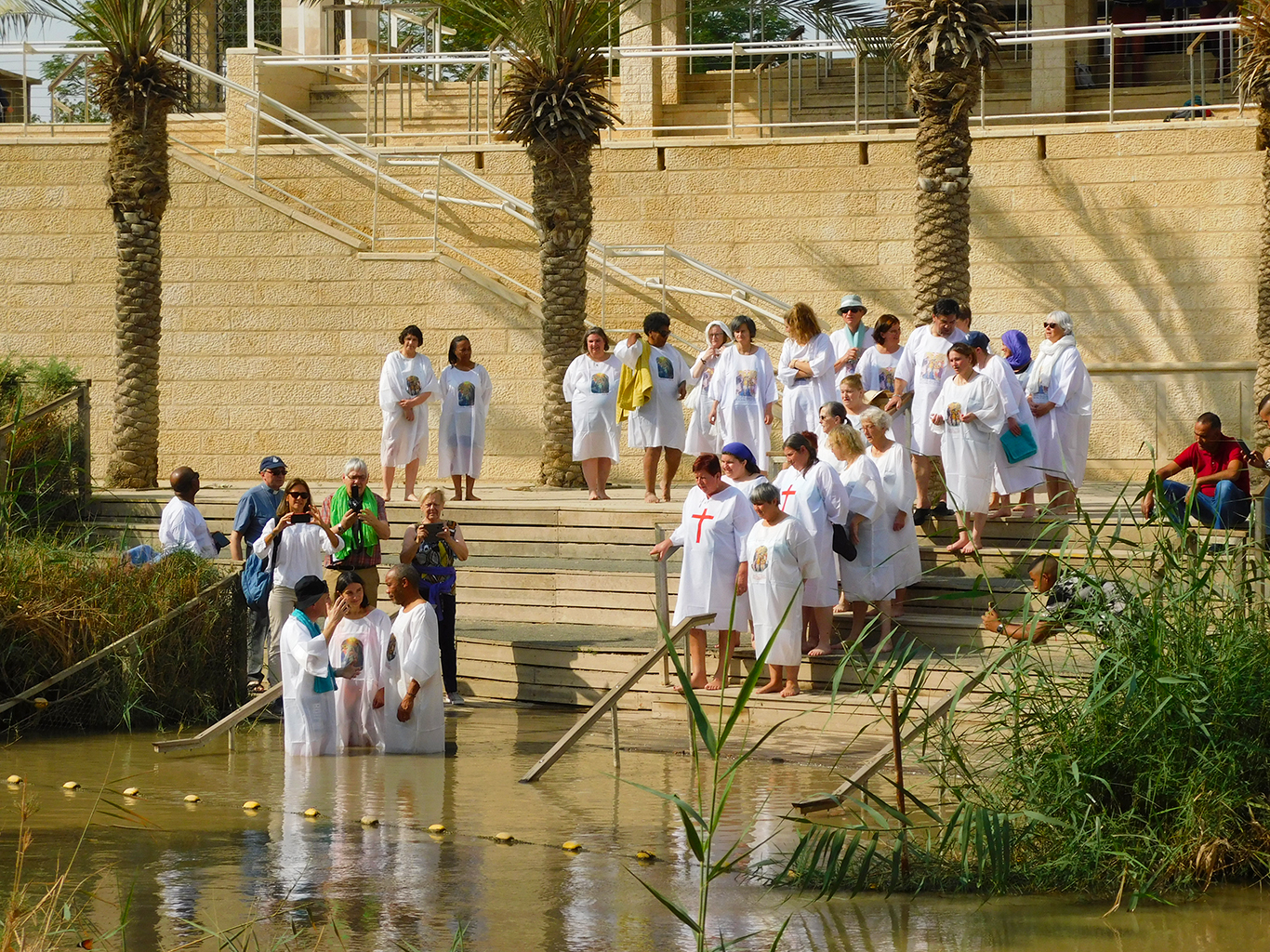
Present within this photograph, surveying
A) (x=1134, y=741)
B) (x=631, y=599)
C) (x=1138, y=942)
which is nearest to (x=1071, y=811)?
(x=1134, y=741)

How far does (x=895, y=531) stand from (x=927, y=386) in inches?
83.4

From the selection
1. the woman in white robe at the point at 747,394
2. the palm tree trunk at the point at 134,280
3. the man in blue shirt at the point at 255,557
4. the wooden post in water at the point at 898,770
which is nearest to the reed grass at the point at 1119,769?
the wooden post in water at the point at 898,770

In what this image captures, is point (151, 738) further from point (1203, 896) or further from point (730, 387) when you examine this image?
point (1203, 896)

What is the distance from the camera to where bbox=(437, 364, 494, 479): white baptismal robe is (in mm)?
16812

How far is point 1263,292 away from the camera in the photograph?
1733 centimetres

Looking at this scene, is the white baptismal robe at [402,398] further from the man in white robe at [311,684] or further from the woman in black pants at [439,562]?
the man in white robe at [311,684]

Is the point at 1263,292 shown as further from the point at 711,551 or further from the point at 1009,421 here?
the point at 711,551

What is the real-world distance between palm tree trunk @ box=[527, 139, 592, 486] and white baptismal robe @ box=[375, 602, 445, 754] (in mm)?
7179

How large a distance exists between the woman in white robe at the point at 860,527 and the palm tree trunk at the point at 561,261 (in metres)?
6.37

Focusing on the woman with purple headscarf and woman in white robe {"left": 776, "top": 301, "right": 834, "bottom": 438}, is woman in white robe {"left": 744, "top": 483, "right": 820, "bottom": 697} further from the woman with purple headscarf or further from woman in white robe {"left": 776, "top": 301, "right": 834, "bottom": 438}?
the woman with purple headscarf

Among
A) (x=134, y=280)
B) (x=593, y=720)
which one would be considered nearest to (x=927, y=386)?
(x=593, y=720)

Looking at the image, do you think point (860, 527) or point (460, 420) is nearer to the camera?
point (860, 527)

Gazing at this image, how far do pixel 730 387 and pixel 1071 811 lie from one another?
8.13m

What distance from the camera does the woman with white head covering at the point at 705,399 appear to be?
51.0ft
